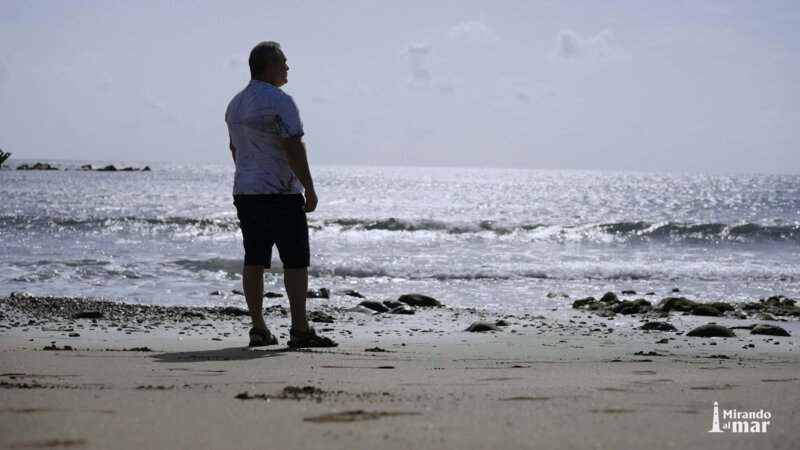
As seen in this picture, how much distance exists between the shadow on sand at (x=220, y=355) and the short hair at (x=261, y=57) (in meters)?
Result: 1.45

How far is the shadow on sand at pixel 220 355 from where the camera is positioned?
146 inches

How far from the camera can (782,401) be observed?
2619mm

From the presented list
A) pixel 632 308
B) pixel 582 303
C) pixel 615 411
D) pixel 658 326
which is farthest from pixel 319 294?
pixel 615 411

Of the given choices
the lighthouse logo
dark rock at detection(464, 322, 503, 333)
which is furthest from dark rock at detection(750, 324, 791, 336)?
the lighthouse logo

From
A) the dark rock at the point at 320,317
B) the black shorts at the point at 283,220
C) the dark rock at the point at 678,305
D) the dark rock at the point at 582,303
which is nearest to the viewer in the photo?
the black shorts at the point at 283,220

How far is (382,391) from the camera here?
2.69 meters

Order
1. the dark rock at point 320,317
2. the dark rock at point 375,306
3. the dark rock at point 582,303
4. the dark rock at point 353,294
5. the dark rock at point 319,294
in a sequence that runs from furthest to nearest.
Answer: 1. the dark rock at point 353,294
2. the dark rock at point 319,294
3. the dark rock at point 582,303
4. the dark rock at point 375,306
5. the dark rock at point 320,317

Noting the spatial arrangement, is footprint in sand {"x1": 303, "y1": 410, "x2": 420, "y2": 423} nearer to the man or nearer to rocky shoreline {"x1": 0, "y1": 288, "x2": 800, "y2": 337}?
the man

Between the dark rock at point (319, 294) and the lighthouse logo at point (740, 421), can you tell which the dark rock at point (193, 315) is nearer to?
the dark rock at point (319, 294)

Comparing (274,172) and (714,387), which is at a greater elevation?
(274,172)

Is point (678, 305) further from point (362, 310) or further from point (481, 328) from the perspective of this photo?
point (362, 310)

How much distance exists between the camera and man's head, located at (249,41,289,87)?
14.1ft

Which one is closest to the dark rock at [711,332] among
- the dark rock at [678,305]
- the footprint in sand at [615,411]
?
the dark rock at [678,305]

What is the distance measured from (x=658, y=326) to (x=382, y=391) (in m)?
4.28
